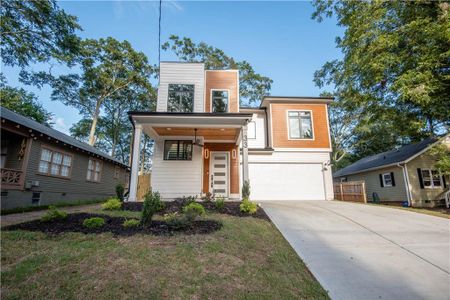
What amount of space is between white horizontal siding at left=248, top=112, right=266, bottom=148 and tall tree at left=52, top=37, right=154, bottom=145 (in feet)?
50.7

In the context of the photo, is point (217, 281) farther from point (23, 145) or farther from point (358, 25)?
point (358, 25)

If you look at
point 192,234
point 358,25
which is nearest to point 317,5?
point 358,25

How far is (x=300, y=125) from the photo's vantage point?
13141 mm

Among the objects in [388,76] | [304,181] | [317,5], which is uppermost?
[317,5]

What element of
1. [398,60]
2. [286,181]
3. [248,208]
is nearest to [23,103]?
[286,181]

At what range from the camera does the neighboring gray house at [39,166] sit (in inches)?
377

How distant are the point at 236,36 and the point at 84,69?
18.5 m

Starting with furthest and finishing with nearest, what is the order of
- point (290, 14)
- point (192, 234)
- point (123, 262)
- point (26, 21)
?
point (26, 21), point (290, 14), point (192, 234), point (123, 262)

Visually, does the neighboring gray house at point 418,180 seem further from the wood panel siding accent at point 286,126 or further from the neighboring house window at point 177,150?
the neighboring house window at point 177,150

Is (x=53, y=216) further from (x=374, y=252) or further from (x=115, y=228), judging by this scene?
(x=374, y=252)

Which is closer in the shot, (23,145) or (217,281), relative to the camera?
(217,281)

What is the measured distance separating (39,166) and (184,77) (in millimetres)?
8712

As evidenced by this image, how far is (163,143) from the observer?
36.5 feet

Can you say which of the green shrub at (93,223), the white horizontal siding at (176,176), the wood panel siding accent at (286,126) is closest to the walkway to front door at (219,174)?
the white horizontal siding at (176,176)
